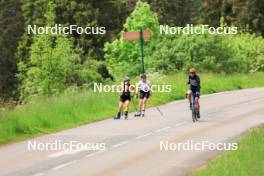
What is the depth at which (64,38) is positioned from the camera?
149ft

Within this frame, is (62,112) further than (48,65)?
No

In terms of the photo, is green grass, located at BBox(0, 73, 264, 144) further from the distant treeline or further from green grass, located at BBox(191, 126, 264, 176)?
the distant treeline

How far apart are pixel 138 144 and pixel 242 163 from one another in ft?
18.3

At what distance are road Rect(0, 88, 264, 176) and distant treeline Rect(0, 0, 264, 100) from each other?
711 inches

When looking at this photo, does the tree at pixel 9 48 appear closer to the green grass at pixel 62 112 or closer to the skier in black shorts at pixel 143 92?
the green grass at pixel 62 112

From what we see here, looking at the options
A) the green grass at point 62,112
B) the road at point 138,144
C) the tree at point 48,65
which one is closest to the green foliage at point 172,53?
the tree at point 48,65

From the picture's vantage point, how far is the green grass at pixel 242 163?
37.7 feet

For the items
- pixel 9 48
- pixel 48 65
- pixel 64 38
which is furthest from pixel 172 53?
pixel 9 48

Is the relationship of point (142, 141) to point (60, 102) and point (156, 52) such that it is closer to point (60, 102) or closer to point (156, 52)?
point (60, 102)

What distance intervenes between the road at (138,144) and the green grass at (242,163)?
82cm

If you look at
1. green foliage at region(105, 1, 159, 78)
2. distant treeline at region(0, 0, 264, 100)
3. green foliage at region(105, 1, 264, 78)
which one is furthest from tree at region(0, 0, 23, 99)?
green foliage at region(105, 1, 264, 78)

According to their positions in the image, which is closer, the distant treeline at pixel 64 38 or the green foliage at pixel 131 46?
the distant treeline at pixel 64 38

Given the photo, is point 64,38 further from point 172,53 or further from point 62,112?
point 62,112

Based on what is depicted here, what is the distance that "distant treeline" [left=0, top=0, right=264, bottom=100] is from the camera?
44844 mm
